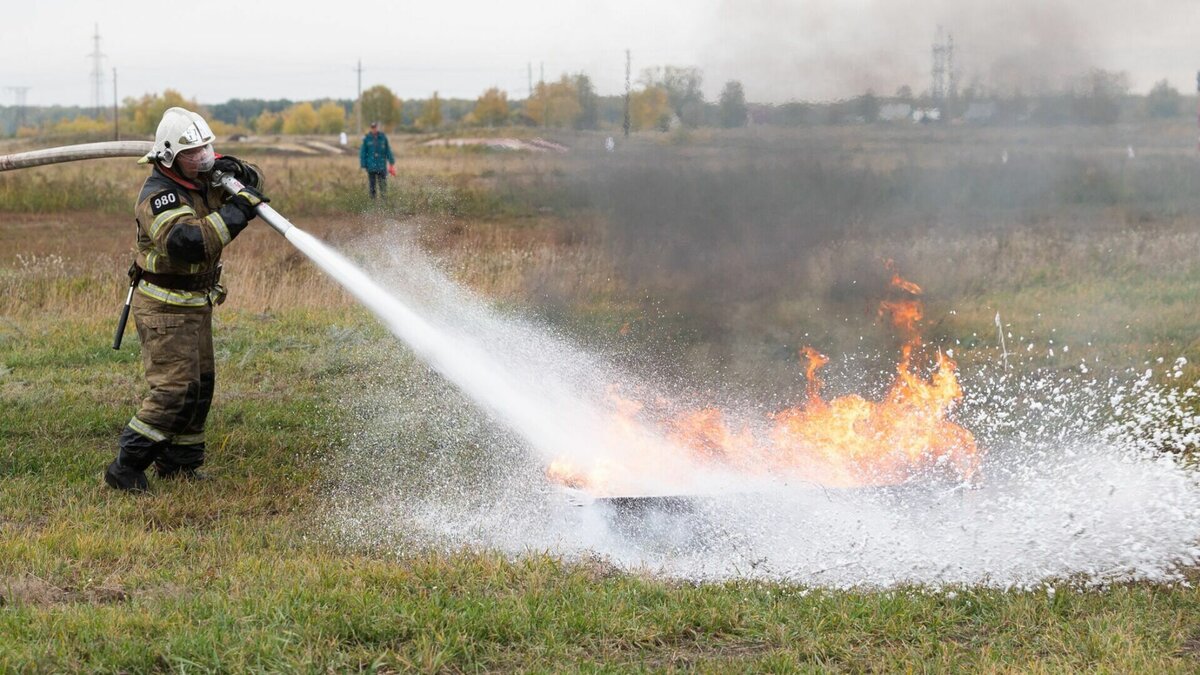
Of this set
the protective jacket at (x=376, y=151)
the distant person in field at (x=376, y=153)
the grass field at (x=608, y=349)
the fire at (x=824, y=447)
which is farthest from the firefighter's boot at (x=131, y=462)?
the protective jacket at (x=376, y=151)

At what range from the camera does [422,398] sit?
8227 millimetres

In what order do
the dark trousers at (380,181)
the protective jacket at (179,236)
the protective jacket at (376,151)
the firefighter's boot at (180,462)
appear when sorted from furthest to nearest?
the protective jacket at (376,151) < the dark trousers at (380,181) < the firefighter's boot at (180,462) < the protective jacket at (179,236)

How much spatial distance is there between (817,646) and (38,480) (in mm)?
4516

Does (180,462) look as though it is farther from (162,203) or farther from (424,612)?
(424,612)

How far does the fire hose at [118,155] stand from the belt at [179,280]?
0.47 feet

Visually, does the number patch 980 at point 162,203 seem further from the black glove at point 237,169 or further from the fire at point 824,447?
the fire at point 824,447

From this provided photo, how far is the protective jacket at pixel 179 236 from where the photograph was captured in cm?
582

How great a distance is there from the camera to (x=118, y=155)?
6758mm

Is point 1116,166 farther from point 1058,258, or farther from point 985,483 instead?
point 985,483

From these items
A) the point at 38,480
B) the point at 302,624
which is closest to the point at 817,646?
the point at 302,624

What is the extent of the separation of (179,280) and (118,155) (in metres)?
1.25

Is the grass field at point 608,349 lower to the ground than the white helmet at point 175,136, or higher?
lower

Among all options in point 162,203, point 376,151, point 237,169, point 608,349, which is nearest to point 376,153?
point 376,151

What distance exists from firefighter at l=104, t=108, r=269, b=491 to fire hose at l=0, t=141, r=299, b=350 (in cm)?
7
